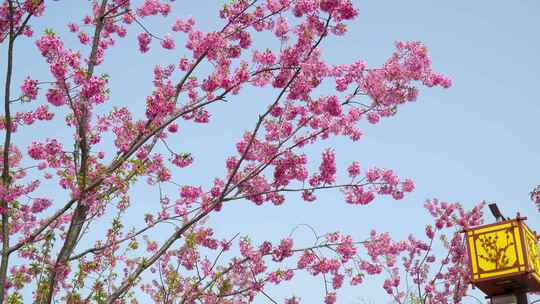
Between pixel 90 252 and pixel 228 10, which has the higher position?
pixel 228 10

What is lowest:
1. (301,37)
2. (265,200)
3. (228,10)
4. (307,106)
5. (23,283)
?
(23,283)

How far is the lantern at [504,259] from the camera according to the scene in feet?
27.8

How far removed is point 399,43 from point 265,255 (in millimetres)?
3335

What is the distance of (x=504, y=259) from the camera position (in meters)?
8.58

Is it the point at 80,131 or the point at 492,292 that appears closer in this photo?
the point at 80,131

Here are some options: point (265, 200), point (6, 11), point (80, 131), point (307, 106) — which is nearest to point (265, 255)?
point (265, 200)

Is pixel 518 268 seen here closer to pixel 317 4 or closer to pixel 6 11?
pixel 317 4

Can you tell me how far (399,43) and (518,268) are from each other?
328cm

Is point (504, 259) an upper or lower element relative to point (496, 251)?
lower

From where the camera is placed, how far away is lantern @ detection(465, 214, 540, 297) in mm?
8461

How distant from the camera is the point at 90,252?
27.4 ft

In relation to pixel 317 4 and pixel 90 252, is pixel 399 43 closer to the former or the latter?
pixel 317 4

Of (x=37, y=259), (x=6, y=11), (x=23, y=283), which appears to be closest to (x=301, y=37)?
(x=6, y=11)

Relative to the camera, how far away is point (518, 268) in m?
8.43
